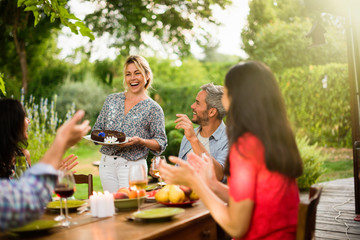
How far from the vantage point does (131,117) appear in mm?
3395

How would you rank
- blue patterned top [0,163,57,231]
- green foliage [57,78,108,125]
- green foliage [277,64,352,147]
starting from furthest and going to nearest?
green foliage [57,78,108,125] < green foliage [277,64,352,147] < blue patterned top [0,163,57,231]

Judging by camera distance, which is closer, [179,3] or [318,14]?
[318,14]

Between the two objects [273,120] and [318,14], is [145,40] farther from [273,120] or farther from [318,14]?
[273,120]

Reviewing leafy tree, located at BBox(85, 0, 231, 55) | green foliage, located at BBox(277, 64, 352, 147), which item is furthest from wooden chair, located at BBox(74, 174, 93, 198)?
green foliage, located at BBox(277, 64, 352, 147)

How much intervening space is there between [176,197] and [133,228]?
44 centimetres

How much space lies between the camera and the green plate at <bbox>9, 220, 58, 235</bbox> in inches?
64.7

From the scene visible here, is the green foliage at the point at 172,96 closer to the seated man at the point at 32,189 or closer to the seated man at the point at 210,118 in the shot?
the seated man at the point at 210,118

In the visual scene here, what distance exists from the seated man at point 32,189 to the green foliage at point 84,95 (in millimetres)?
9875

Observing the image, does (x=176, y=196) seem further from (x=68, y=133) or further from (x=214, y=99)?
(x=214, y=99)

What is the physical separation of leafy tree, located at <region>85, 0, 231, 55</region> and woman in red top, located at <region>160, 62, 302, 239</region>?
5721 mm

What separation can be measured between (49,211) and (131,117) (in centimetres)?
135

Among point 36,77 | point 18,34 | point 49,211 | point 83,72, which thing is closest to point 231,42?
point 83,72

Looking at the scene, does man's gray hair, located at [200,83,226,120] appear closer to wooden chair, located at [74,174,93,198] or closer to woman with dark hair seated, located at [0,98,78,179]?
wooden chair, located at [74,174,93,198]

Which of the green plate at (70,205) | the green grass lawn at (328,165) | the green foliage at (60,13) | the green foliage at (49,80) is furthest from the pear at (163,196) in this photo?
the green foliage at (49,80)
